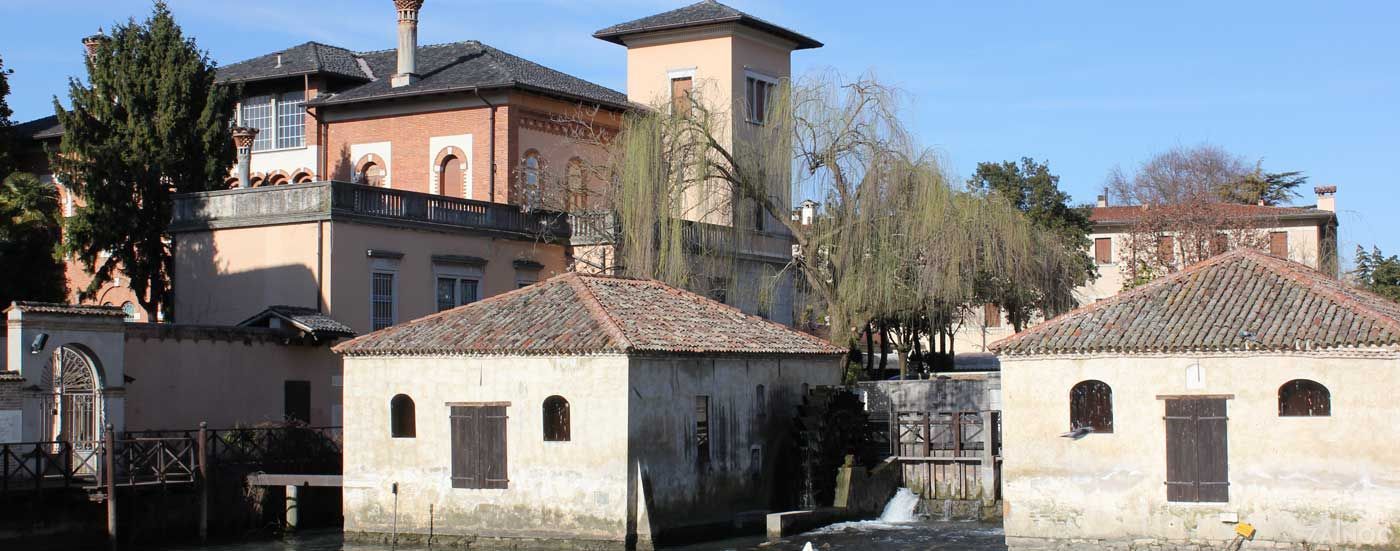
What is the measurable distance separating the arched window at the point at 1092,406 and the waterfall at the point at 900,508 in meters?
7.54

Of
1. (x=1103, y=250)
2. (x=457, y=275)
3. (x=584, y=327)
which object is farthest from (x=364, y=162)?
(x=1103, y=250)

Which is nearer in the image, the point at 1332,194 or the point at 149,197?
the point at 149,197

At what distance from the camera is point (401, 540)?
2683 cm

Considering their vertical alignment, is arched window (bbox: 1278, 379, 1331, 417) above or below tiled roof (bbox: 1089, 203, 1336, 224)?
below

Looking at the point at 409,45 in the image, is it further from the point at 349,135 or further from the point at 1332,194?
the point at 1332,194

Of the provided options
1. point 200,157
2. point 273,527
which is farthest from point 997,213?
point 200,157

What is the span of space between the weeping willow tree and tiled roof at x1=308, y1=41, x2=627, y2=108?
575 centimetres

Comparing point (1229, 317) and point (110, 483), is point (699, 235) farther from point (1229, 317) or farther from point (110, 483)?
point (1229, 317)

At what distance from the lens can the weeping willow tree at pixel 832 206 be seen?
3534cm

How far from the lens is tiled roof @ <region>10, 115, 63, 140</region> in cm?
4834

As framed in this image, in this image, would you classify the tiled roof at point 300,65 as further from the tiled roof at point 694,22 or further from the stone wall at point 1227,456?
the stone wall at point 1227,456

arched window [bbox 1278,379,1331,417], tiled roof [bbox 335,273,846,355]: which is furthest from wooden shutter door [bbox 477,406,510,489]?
arched window [bbox 1278,379,1331,417]

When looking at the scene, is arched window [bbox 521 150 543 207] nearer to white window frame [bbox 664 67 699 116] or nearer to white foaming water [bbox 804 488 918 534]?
white window frame [bbox 664 67 699 116]

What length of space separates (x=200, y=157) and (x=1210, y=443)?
2780 centimetres
